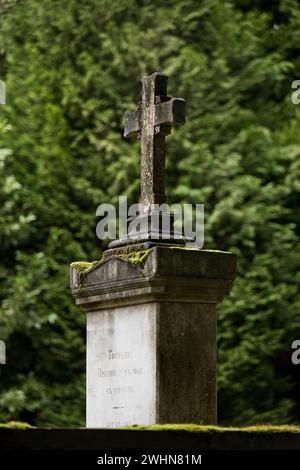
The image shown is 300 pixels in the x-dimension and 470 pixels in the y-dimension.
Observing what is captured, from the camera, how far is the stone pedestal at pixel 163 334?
10.0 m

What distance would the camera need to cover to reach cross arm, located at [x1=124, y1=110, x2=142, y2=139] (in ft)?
37.0

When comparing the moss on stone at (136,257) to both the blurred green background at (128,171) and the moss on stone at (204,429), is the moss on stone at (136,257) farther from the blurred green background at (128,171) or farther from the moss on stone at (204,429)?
the blurred green background at (128,171)

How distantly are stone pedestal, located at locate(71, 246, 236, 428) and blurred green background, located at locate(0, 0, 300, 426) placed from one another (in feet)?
24.7

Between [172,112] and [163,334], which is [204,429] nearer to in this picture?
Result: [163,334]

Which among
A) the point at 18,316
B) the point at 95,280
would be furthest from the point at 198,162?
the point at 95,280

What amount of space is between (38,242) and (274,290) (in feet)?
11.8

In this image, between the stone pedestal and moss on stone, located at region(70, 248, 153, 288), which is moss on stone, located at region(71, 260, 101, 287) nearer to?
moss on stone, located at region(70, 248, 153, 288)

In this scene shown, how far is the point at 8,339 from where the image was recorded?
1861 centimetres

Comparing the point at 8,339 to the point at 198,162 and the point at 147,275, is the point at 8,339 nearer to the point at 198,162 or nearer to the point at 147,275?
the point at 198,162

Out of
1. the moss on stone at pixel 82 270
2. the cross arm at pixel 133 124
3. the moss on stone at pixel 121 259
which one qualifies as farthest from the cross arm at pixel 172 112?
the moss on stone at pixel 82 270

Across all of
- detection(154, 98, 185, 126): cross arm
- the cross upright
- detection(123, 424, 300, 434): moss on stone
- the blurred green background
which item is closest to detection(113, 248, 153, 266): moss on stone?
the cross upright

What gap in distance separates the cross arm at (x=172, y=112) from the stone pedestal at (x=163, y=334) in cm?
122

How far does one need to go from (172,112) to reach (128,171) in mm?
8858

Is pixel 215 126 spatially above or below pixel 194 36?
below
